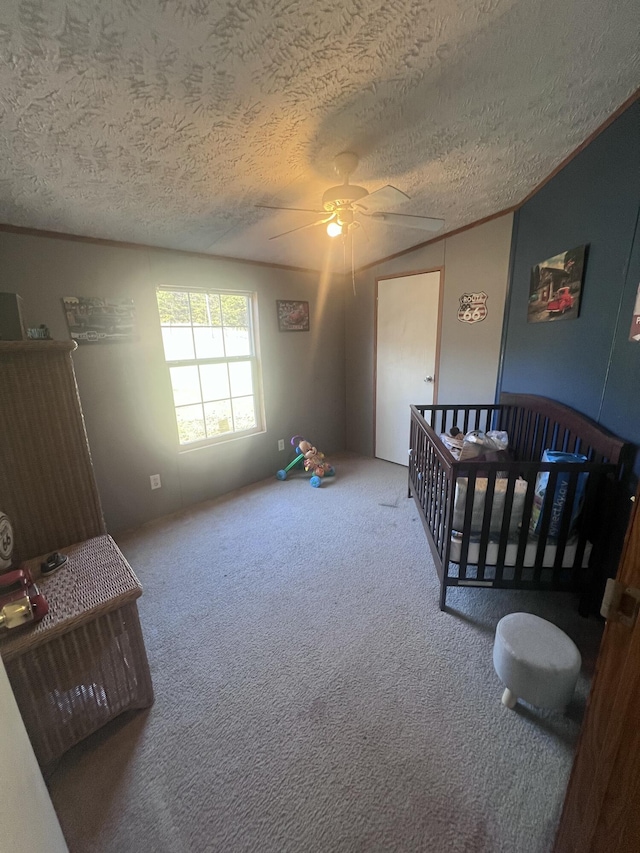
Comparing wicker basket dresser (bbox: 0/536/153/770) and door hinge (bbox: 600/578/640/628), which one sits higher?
door hinge (bbox: 600/578/640/628)

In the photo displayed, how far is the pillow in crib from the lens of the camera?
1.56 m

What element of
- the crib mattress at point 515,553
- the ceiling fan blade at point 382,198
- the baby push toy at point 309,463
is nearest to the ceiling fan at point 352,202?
the ceiling fan blade at point 382,198

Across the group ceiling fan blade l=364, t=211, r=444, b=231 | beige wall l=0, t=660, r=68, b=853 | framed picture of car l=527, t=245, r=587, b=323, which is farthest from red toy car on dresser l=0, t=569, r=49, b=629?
framed picture of car l=527, t=245, r=587, b=323

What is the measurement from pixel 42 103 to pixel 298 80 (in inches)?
34.5

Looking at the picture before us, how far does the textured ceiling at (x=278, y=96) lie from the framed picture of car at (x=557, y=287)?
531mm

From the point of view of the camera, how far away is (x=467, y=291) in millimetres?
2750

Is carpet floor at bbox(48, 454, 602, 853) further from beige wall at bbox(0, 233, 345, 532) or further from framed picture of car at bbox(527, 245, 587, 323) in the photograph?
framed picture of car at bbox(527, 245, 587, 323)

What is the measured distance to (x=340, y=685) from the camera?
1.35m

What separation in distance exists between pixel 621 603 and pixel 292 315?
3.17 meters

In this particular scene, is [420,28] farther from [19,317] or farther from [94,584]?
[94,584]

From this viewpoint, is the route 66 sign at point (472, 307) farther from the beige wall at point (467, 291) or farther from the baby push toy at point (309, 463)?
the baby push toy at point (309, 463)

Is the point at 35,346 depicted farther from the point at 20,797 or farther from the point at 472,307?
the point at 472,307

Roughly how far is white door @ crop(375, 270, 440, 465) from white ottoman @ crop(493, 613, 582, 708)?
2209mm

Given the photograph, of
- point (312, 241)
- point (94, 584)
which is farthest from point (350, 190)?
point (94, 584)
